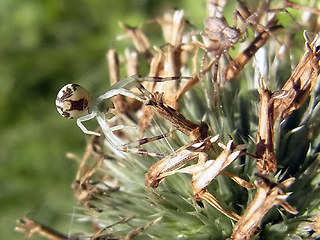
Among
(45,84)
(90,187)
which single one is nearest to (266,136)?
(90,187)

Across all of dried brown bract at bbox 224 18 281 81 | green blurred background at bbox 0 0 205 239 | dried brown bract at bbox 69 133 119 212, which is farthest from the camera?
green blurred background at bbox 0 0 205 239

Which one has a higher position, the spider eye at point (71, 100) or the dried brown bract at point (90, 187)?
the spider eye at point (71, 100)

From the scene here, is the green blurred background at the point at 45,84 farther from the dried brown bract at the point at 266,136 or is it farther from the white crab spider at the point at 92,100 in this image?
the dried brown bract at the point at 266,136

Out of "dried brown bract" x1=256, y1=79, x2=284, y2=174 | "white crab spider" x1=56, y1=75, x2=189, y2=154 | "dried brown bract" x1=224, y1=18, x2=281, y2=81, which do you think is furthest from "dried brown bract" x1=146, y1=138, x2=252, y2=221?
"dried brown bract" x1=224, y1=18, x2=281, y2=81

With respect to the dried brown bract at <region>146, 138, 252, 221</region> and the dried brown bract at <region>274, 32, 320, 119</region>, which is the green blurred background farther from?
the dried brown bract at <region>146, 138, 252, 221</region>

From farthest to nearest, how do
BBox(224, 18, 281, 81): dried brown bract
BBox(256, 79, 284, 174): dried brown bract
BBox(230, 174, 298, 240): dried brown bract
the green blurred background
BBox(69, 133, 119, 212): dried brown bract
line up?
the green blurred background < BBox(69, 133, 119, 212): dried brown bract < BBox(224, 18, 281, 81): dried brown bract < BBox(256, 79, 284, 174): dried brown bract < BBox(230, 174, 298, 240): dried brown bract

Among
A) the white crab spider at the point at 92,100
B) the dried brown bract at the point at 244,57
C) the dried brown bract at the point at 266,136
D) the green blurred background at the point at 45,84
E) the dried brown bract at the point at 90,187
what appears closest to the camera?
the dried brown bract at the point at 266,136

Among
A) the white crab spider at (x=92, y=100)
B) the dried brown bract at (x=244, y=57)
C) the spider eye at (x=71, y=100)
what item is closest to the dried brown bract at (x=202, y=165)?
the white crab spider at (x=92, y=100)

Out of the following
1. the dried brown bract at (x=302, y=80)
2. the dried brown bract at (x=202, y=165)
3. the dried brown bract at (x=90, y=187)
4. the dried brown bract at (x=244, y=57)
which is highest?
the dried brown bract at (x=244, y=57)
